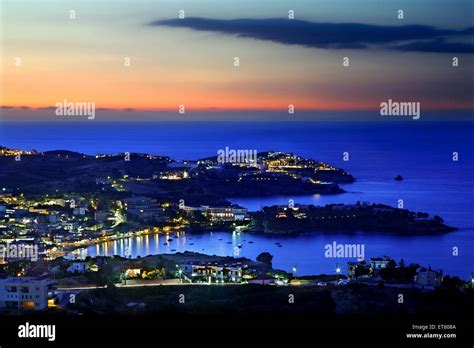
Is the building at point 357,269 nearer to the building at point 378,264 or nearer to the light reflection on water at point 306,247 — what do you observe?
the building at point 378,264

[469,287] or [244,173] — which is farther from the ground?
[244,173]

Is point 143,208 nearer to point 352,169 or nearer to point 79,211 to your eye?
point 79,211

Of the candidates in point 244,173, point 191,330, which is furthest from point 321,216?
point 191,330

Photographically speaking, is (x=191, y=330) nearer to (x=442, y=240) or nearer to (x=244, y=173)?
(x=442, y=240)
